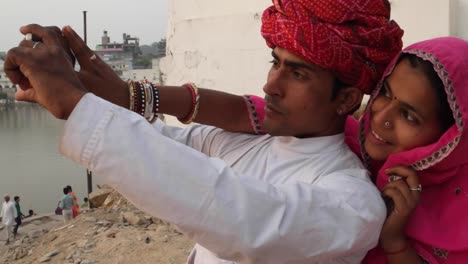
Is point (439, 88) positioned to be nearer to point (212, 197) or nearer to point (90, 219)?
point (212, 197)

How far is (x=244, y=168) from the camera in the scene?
1508 mm

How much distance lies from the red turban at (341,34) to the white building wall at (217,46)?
354 centimetres

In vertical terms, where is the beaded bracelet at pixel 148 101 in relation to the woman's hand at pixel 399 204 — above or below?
A: above

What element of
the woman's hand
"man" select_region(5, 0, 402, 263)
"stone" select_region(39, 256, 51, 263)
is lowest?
"stone" select_region(39, 256, 51, 263)

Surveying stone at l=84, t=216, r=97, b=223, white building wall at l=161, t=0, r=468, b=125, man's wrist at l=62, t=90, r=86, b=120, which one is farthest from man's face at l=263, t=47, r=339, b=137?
stone at l=84, t=216, r=97, b=223

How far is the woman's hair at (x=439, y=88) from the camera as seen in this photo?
1239 mm

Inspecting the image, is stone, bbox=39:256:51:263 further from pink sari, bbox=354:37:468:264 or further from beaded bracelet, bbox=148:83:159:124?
pink sari, bbox=354:37:468:264

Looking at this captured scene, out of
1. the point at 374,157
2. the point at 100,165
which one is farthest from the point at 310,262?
the point at 100,165

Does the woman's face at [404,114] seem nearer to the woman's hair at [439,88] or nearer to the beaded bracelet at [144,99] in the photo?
the woman's hair at [439,88]

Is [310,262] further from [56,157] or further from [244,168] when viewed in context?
[56,157]

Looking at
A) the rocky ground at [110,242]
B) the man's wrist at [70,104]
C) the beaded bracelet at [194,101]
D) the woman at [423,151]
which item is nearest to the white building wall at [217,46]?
the rocky ground at [110,242]

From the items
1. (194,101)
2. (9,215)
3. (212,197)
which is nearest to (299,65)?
(194,101)

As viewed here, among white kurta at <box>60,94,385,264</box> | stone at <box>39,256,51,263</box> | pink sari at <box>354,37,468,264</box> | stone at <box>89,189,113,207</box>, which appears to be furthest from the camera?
stone at <box>89,189,113,207</box>

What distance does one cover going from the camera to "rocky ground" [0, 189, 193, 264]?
5.43 meters
